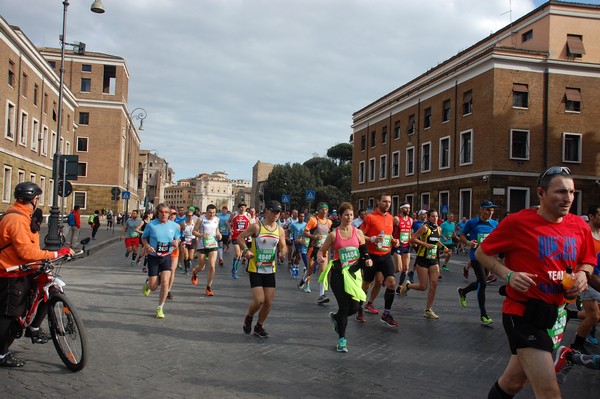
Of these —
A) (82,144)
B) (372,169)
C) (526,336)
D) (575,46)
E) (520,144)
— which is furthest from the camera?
(82,144)

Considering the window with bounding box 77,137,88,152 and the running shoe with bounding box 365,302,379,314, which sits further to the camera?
the window with bounding box 77,137,88,152

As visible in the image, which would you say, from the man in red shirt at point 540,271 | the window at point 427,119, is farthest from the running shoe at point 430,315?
the window at point 427,119

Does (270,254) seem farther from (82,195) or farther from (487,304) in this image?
(82,195)

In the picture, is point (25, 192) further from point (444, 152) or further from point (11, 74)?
point (11, 74)

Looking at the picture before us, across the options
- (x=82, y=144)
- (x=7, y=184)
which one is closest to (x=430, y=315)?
(x=7, y=184)

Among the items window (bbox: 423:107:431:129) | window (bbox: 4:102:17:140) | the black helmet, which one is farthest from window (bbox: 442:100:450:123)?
the black helmet

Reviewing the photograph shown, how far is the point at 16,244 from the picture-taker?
16.6 ft

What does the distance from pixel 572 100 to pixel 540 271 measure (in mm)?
32487

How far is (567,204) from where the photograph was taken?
3299 mm

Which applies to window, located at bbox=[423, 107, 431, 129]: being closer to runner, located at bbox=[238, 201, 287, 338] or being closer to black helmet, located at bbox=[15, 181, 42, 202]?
runner, located at bbox=[238, 201, 287, 338]

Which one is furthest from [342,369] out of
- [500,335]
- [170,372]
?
[500,335]

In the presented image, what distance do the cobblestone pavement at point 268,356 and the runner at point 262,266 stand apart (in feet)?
0.98

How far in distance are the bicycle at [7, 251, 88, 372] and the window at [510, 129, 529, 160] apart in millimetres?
29779

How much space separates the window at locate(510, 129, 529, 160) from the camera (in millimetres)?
30891
